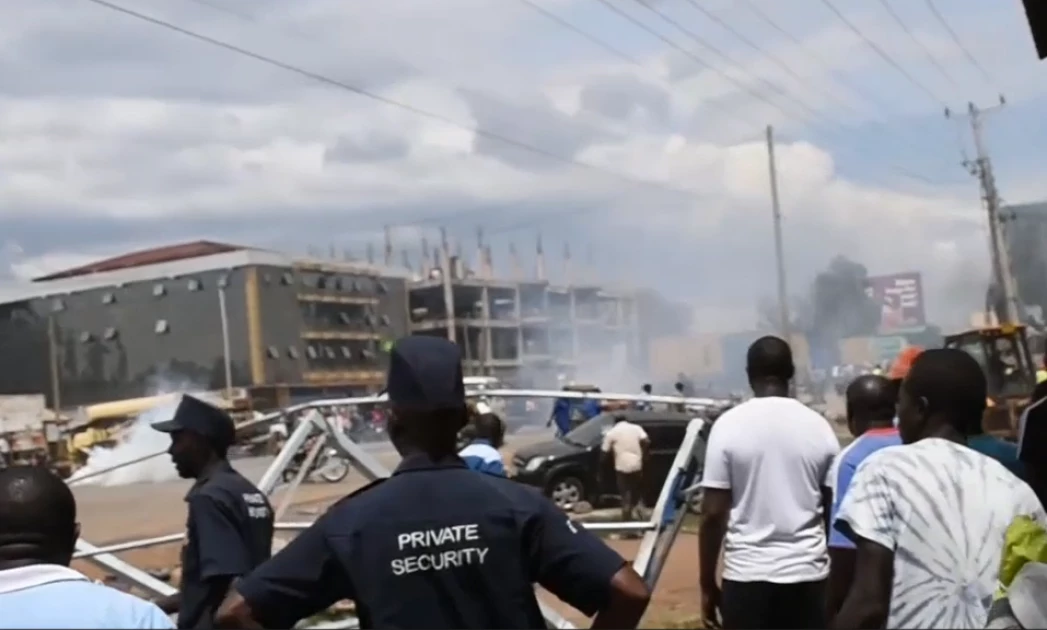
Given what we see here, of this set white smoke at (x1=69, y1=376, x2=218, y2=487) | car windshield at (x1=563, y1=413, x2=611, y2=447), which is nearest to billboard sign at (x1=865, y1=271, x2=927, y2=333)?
white smoke at (x1=69, y1=376, x2=218, y2=487)

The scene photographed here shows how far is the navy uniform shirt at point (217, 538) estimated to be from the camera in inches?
→ 147

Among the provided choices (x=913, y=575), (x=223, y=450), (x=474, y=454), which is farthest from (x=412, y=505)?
(x=474, y=454)

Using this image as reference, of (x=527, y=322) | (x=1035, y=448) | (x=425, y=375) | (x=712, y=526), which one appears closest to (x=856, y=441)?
(x=712, y=526)

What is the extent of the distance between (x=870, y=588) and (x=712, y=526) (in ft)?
5.86

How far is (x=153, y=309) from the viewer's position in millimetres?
35688

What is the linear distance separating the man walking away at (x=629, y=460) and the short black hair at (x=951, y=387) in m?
11.1

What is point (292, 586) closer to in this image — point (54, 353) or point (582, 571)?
point (582, 571)

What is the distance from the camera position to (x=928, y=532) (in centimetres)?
256

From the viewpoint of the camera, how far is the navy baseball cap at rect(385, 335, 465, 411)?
2.44 meters

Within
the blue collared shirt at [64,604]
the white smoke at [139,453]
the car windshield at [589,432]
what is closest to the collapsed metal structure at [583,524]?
the blue collared shirt at [64,604]

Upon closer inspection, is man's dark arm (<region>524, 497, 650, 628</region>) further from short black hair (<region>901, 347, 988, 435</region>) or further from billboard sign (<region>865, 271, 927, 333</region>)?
billboard sign (<region>865, 271, 927, 333</region>)

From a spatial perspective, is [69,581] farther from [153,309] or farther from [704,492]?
[153,309]

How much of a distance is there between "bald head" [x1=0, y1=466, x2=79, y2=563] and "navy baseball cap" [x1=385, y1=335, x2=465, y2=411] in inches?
25.1

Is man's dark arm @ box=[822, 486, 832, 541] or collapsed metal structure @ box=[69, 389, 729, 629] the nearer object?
man's dark arm @ box=[822, 486, 832, 541]
